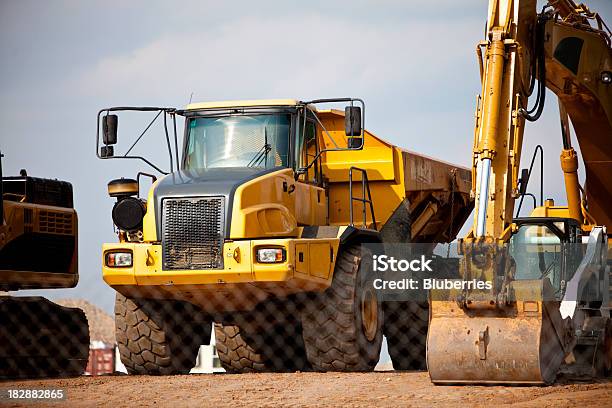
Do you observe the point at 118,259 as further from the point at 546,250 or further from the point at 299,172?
the point at 546,250

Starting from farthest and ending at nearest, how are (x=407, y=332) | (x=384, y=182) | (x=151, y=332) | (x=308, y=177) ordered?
(x=407, y=332) < (x=384, y=182) < (x=308, y=177) < (x=151, y=332)

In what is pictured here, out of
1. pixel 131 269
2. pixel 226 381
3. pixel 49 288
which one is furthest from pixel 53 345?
pixel 226 381

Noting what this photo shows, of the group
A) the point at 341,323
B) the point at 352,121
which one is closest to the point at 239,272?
the point at 341,323

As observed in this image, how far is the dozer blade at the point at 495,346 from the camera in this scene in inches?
433

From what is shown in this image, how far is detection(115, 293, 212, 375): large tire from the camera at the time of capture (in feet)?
45.0

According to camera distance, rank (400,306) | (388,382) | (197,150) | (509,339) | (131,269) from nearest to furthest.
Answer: (509,339)
(388,382)
(131,269)
(197,150)
(400,306)

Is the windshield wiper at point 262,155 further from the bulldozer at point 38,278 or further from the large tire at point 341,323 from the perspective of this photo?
the bulldozer at point 38,278

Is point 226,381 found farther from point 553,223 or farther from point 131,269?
point 553,223

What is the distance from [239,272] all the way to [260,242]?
37 centimetres

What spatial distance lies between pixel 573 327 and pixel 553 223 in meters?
1.98

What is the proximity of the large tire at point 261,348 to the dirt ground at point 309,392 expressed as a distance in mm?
1259

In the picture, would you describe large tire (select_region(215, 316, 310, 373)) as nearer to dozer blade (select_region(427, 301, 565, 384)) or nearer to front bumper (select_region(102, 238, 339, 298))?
front bumper (select_region(102, 238, 339, 298))

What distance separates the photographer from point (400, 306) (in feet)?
50.0

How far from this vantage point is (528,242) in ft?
45.7
